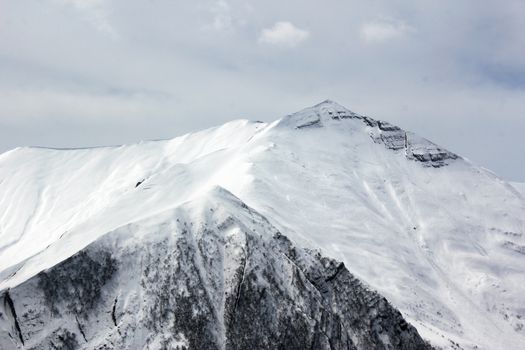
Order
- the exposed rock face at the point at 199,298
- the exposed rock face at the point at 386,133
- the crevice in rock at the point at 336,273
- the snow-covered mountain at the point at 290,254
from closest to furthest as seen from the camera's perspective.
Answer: the exposed rock face at the point at 199,298 < the snow-covered mountain at the point at 290,254 < the crevice in rock at the point at 336,273 < the exposed rock face at the point at 386,133

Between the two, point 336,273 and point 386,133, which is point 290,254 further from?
point 386,133

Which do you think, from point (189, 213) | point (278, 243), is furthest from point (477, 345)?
point (189, 213)

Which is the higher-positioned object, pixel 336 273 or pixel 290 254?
pixel 290 254

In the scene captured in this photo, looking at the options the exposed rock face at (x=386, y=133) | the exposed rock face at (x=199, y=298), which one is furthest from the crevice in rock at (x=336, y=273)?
the exposed rock face at (x=386, y=133)

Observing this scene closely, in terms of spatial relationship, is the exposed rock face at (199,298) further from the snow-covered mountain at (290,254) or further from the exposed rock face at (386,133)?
the exposed rock face at (386,133)

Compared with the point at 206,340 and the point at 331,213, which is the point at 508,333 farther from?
the point at 206,340

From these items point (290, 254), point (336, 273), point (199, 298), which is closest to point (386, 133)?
point (336, 273)

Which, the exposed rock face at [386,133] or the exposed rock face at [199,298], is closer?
the exposed rock face at [199,298]
